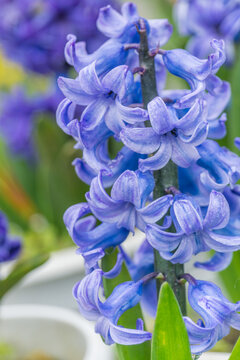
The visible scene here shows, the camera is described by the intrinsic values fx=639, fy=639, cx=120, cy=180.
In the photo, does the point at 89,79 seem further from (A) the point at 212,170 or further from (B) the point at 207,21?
(B) the point at 207,21

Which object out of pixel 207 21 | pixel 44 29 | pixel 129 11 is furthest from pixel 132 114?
pixel 44 29

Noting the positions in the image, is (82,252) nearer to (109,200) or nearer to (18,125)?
(109,200)

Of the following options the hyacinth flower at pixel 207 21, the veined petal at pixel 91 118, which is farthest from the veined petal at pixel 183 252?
the hyacinth flower at pixel 207 21

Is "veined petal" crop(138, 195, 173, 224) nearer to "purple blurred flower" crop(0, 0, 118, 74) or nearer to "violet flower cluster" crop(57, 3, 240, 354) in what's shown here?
"violet flower cluster" crop(57, 3, 240, 354)

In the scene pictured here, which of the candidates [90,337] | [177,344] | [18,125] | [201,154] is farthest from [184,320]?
[18,125]

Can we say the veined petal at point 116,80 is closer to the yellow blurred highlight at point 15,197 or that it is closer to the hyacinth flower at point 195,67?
the hyacinth flower at point 195,67
